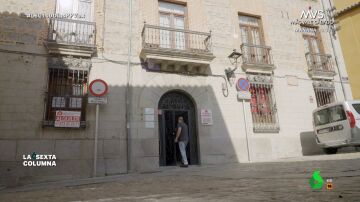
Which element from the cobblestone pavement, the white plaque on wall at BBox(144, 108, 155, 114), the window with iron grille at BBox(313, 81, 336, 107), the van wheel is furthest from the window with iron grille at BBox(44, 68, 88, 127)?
the window with iron grille at BBox(313, 81, 336, 107)

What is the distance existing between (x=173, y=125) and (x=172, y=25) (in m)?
4.03

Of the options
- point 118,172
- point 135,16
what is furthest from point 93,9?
point 118,172

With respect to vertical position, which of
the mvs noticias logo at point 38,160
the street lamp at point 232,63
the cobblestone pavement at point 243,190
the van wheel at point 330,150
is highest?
the street lamp at point 232,63

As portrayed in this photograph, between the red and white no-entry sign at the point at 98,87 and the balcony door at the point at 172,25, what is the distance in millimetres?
2817

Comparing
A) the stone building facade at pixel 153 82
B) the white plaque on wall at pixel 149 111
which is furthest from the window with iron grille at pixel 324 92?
the white plaque on wall at pixel 149 111

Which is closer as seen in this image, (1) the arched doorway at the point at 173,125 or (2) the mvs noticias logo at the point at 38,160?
(2) the mvs noticias logo at the point at 38,160

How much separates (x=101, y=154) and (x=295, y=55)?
9822 mm

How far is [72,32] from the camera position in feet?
30.1

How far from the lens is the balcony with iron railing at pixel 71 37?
866 centimetres

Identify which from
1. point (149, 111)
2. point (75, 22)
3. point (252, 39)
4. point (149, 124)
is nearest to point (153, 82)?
point (149, 111)

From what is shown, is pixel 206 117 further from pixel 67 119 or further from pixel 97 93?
pixel 67 119

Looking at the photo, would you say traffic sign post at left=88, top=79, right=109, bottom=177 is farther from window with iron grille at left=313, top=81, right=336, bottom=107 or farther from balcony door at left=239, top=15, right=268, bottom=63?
window with iron grille at left=313, top=81, right=336, bottom=107

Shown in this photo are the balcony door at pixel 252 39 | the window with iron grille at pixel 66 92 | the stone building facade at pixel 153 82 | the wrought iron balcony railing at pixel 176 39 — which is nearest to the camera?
the stone building facade at pixel 153 82

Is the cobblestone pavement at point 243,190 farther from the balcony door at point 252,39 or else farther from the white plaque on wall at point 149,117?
the balcony door at point 252,39
